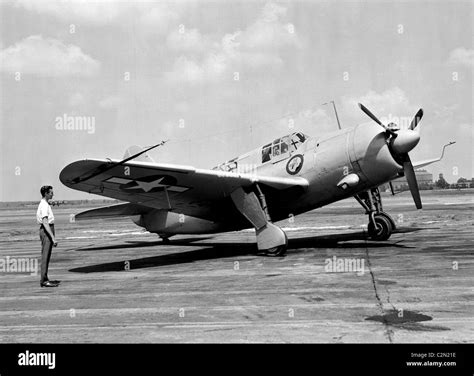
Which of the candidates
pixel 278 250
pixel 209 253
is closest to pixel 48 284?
pixel 278 250

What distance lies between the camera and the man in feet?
Answer: 31.2

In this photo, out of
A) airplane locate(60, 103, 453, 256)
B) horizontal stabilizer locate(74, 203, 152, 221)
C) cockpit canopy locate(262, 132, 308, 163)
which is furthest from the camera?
horizontal stabilizer locate(74, 203, 152, 221)

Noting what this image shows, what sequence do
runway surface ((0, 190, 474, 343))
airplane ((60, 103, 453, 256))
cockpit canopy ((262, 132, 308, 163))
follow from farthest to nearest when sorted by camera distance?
cockpit canopy ((262, 132, 308, 163)), airplane ((60, 103, 453, 256)), runway surface ((0, 190, 474, 343))

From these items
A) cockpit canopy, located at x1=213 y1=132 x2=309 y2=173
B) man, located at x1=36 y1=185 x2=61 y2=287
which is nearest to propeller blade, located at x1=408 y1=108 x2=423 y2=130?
cockpit canopy, located at x1=213 y1=132 x2=309 y2=173

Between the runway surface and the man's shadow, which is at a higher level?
the man's shadow

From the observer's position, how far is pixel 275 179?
1346cm

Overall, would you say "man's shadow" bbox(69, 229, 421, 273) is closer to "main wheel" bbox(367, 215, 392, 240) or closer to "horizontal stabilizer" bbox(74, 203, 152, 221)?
"main wheel" bbox(367, 215, 392, 240)

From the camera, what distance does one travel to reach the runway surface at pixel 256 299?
5.57 meters

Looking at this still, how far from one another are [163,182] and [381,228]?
735 centimetres

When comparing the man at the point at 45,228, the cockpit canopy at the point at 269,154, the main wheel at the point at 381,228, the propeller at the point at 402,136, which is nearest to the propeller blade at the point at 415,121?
the propeller at the point at 402,136

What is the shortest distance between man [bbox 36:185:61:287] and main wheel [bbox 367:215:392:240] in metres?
9.87

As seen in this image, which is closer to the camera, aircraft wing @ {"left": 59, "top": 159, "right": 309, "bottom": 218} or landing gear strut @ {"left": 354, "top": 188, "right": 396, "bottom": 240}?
aircraft wing @ {"left": 59, "top": 159, "right": 309, "bottom": 218}

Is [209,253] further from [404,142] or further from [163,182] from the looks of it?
[404,142]
